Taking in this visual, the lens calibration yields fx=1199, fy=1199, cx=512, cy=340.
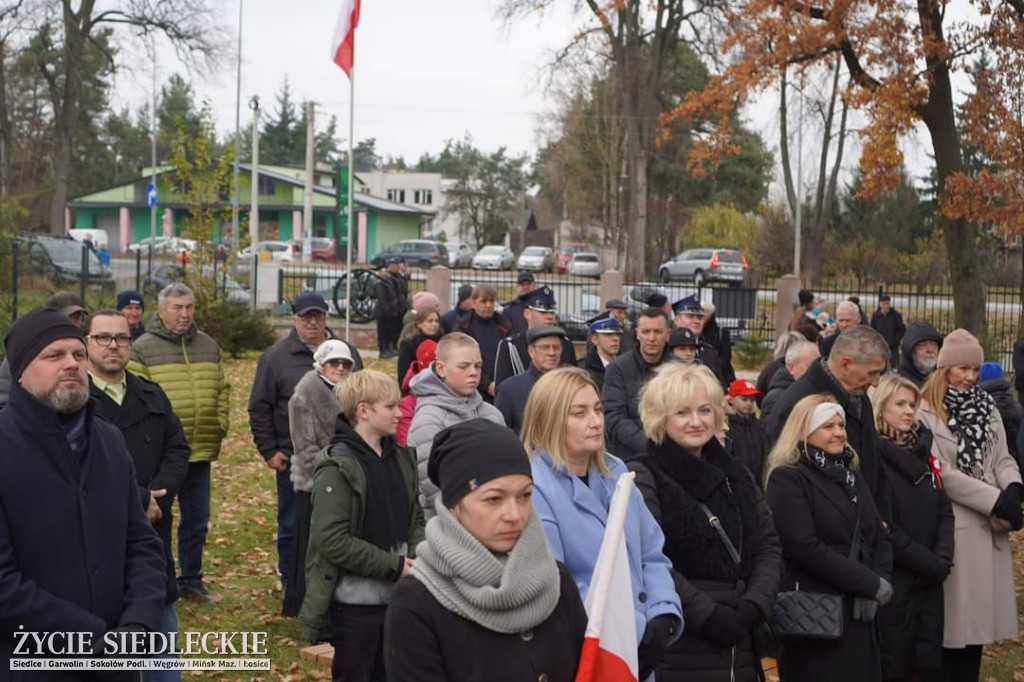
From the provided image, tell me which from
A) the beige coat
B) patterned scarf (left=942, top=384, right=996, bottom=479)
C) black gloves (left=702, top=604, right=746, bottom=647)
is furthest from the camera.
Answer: patterned scarf (left=942, top=384, right=996, bottom=479)

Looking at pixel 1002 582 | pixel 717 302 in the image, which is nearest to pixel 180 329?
pixel 1002 582

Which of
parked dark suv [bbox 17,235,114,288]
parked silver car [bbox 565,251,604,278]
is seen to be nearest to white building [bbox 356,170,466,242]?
parked silver car [bbox 565,251,604,278]

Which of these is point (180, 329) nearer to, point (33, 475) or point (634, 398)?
point (634, 398)

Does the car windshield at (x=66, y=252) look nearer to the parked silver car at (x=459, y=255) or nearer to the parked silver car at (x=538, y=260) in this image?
the parked silver car at (x=538, y=260)

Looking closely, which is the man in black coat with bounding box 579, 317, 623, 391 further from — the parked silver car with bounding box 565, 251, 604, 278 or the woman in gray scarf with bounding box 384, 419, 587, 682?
the parked silver car with bounding box 565, 251, 604, 278

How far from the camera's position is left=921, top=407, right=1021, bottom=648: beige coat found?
643 centimetres

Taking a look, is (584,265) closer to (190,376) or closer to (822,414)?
(190,376)

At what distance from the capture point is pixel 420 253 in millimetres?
60469

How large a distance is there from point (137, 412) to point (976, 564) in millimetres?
4543

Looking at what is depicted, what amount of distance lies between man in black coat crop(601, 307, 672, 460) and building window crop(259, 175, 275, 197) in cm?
6983

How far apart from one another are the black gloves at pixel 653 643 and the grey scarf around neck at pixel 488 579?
3.02ft

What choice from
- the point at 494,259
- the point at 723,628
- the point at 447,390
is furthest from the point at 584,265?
the point at 723,628

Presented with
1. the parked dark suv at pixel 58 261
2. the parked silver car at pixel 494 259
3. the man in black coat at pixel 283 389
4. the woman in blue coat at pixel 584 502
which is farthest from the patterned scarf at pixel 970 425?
the parked silver car at pixel 494 259

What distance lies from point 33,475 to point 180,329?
3.96 m
